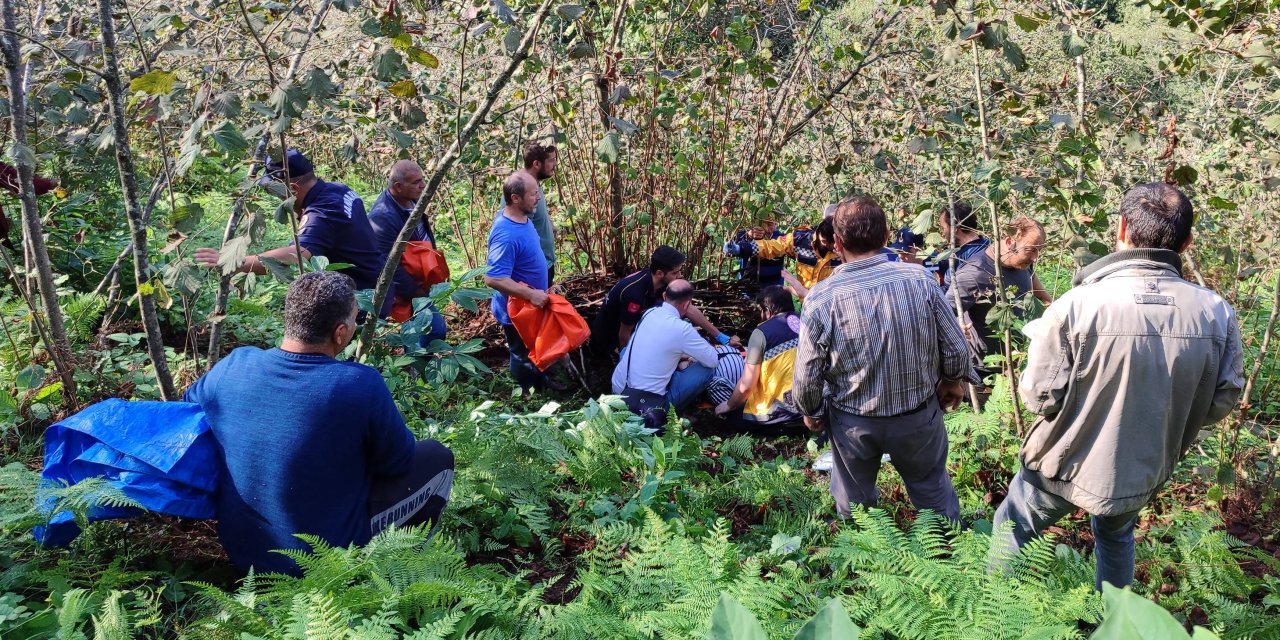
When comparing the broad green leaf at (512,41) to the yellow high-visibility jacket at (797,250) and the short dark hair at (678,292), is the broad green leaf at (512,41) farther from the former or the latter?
the yellow high-visibility jacket at (797,250)

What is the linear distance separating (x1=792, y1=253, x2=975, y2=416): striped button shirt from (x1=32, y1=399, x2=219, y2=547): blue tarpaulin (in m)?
2.26

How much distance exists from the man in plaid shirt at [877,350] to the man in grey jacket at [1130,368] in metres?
0.46

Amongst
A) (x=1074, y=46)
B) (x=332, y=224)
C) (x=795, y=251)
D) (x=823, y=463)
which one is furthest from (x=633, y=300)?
(x=1074, y=46)

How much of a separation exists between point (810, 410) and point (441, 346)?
1.85m

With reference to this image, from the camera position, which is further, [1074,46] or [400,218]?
[400,218]

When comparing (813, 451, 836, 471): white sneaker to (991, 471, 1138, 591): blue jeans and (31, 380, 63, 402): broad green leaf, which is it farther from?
(31, 380, 63, 402): broad green leaf

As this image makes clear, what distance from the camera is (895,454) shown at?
11.4 feet

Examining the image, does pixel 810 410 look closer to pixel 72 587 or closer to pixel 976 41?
pixel 976 41

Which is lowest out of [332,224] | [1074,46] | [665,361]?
[665,361]

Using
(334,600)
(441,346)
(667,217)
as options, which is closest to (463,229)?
(667,217)

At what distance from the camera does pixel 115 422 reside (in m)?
2.76

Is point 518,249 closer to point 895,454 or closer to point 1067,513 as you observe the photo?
point 895,454

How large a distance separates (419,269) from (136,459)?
2.71 meters

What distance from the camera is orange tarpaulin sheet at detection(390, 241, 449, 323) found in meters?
5.28
